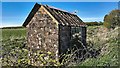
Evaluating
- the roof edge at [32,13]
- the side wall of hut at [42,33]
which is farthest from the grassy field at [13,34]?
the side wall of hut at [42,33]

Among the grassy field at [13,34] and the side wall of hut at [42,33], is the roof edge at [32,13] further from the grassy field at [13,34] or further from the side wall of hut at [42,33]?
the grassy field at [13,34]

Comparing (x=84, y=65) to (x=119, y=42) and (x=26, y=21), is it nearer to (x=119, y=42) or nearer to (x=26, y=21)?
(x=119, y=42)

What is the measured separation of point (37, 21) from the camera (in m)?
10.8

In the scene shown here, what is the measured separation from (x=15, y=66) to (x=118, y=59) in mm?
3894

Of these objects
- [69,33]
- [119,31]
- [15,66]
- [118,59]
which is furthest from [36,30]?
[118,59]

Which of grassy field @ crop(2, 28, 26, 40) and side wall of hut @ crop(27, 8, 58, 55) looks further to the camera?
grassy field @ crop(2, 28, 26, 40)

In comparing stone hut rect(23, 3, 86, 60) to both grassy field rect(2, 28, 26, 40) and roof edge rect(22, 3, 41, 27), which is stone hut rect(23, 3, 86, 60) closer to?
roof edge rect(22, 3, 41, 27)

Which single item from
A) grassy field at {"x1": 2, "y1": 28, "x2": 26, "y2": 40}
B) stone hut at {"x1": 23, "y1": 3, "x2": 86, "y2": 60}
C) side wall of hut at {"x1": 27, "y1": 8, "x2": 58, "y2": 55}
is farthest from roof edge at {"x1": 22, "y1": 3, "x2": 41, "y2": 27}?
grassy field at {"x1": 2, "y1": 28, "x2": 26, "y2": 40}

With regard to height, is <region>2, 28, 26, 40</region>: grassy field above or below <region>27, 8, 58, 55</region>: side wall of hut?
above

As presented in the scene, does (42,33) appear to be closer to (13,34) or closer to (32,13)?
(32,13)

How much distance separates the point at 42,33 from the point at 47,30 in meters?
0.29

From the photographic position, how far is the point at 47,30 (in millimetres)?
10406

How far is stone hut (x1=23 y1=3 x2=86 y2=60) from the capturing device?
10.1m

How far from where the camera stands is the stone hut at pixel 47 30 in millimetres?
10102
